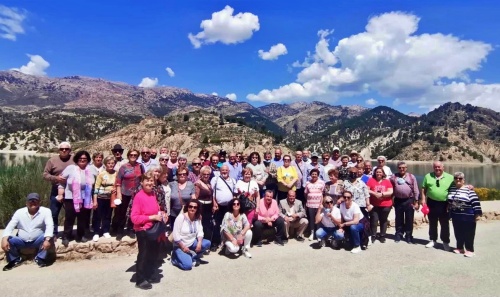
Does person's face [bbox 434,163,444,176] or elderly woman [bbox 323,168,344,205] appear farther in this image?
elderly woman [bbox 323,168,344,205]

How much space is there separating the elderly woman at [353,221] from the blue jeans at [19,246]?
545 centimetres

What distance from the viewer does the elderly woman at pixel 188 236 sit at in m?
5.75

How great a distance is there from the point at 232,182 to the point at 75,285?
3170 mm

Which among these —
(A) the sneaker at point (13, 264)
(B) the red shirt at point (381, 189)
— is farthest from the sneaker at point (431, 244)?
(A) the sneaker at point (13, 264)

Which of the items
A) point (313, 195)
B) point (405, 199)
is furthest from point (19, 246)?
point (405, 199)

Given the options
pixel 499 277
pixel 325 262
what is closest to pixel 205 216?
pixel 325 262

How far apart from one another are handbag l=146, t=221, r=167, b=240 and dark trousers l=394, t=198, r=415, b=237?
5198mm

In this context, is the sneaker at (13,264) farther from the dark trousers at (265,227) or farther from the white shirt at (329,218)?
the white shirt at (329,218)

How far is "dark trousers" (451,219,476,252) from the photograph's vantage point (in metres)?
6.49

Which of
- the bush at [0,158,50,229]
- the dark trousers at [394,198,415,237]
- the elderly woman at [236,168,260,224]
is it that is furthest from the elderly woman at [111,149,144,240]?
the dark trousers at [394,198,415,237]

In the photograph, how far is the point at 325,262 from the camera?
609 centimetres

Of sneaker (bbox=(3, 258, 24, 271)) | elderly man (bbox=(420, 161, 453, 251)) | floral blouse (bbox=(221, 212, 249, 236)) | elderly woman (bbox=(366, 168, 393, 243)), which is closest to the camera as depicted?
sneaker (bbox=(3, 258, 24, 271))

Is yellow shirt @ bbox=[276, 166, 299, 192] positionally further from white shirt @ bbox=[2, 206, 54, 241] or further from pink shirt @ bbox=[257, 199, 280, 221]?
white shirt @ bbox=[2, 206, 54, 241]

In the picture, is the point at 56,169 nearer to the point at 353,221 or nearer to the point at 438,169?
the point at 353,221
